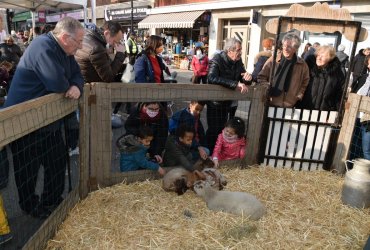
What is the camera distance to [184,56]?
21.3m

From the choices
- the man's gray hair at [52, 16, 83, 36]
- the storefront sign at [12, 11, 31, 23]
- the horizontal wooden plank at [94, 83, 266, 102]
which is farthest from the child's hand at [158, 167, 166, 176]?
the storefront sign at [12, 11, 31, 23]

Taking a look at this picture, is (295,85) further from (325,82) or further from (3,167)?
(3,167)

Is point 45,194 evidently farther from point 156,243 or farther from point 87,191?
point 156,243

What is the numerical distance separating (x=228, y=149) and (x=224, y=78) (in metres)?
1.00

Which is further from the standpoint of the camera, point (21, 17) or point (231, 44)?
point (21, 17)

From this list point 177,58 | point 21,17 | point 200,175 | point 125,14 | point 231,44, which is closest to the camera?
point 200,175

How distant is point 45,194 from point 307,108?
374 cm

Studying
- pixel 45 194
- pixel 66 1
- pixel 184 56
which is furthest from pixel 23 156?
pixel 184 56

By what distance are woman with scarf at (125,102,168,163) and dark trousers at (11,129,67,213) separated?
1093mm

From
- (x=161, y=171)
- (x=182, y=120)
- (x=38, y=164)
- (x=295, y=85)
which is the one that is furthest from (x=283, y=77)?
(x=38, y=164)

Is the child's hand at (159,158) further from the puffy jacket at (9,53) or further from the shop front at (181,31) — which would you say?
the shop front at (181,31)

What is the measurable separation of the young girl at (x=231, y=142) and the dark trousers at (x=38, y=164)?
202 cm

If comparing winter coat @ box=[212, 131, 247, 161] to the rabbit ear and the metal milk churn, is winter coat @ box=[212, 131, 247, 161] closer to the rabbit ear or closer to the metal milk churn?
the rabbit ear

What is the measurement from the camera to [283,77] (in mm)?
4539
